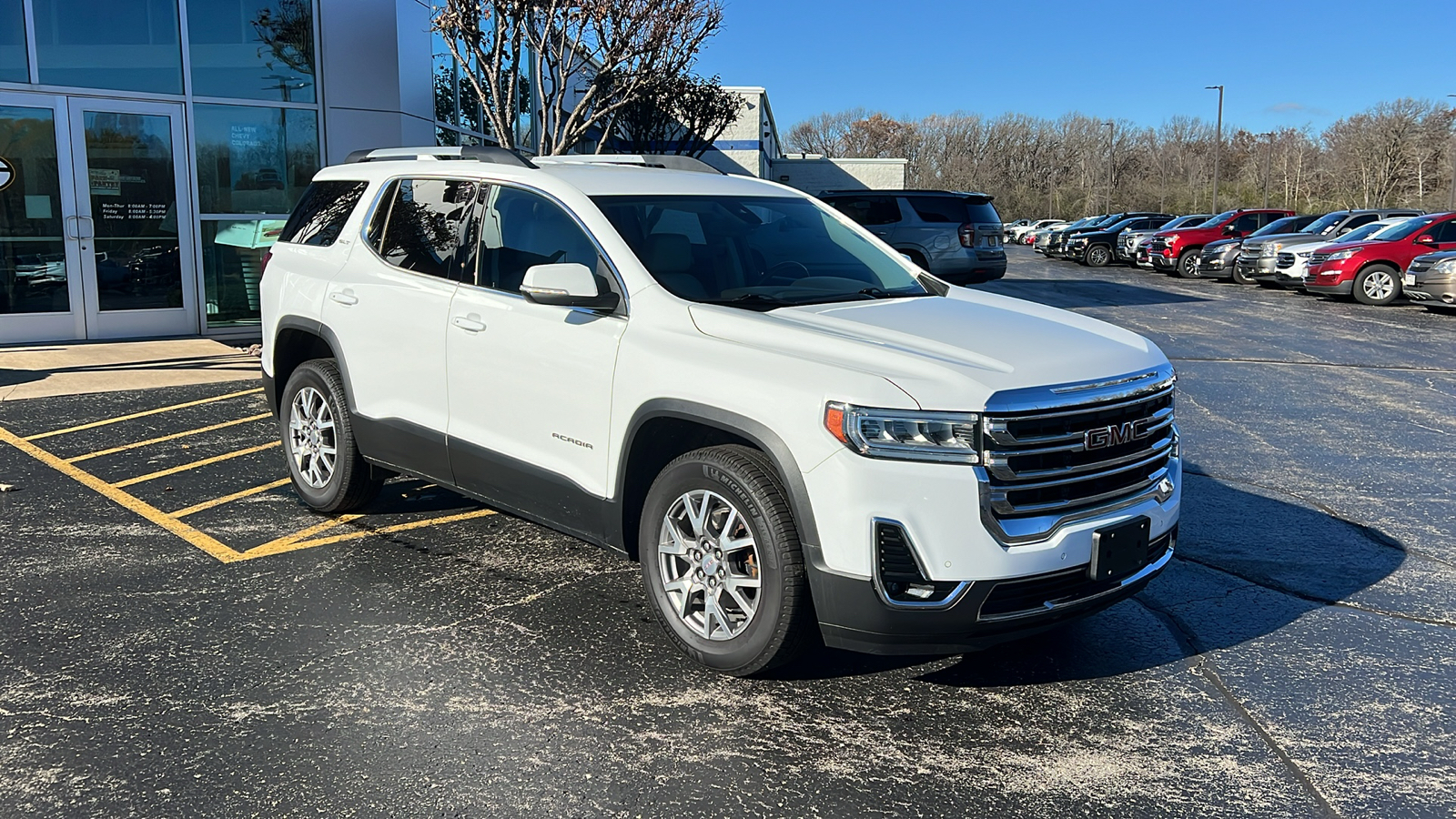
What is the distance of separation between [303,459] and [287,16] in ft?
31.5

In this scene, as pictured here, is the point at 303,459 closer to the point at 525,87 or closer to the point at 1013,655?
the point at 1013,655

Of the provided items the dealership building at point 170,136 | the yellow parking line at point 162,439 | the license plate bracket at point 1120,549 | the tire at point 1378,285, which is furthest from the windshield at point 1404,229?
the license plate bracket at point 1120,549

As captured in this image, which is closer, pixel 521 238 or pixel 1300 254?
pixel 521 238

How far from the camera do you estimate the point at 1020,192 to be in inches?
3735

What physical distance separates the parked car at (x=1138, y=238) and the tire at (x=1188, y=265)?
5.31ft

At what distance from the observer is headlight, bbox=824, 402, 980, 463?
354cm

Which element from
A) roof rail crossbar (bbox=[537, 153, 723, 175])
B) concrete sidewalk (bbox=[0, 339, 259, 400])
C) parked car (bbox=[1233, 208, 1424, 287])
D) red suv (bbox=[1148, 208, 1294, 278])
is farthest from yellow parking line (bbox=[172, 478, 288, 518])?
red suv (bbox=[1148, 208, 1294, 278])

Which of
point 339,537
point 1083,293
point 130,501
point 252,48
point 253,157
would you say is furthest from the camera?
point 1083,293

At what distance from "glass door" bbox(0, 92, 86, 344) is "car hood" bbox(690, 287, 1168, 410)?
11.3 metres

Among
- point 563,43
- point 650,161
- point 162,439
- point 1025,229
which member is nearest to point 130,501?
point 162,439

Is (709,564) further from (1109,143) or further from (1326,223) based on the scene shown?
(1109,143)

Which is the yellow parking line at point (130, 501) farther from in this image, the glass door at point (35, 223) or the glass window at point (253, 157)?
the glass window at point (253, 157)

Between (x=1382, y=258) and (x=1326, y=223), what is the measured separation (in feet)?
19.2

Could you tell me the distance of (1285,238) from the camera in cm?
2616
